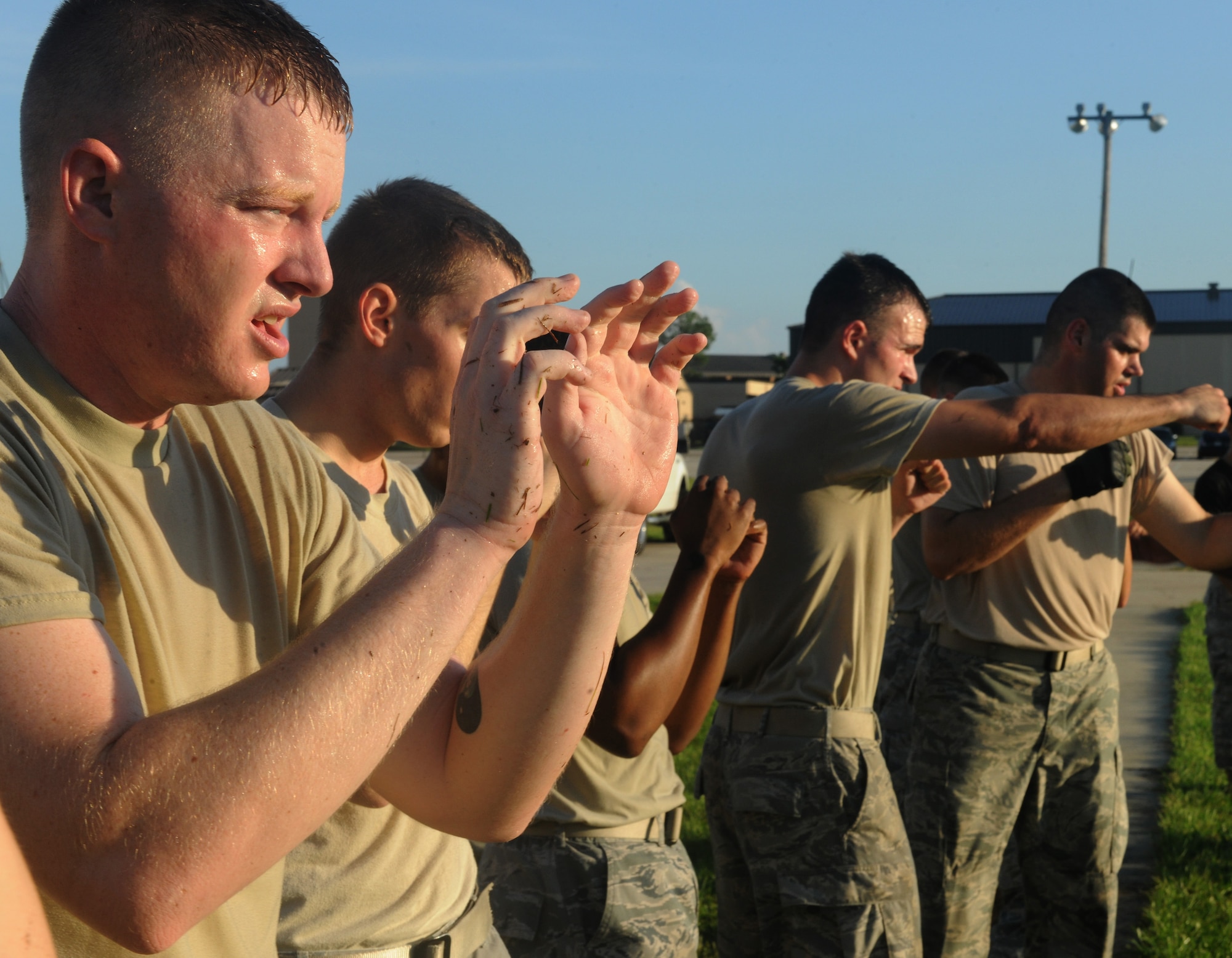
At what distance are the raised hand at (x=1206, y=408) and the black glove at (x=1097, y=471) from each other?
0.27 meters

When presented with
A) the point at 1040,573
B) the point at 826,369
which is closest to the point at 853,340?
the point at 826,369

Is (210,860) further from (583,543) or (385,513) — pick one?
(385,513)

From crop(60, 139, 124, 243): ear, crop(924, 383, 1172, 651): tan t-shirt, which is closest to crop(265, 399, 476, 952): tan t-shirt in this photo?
crop(60, 139, 124, 243): ear

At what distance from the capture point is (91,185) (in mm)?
1428

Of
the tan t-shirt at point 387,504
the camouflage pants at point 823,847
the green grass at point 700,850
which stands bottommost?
the green grass at point 700,850

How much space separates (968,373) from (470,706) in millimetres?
6252

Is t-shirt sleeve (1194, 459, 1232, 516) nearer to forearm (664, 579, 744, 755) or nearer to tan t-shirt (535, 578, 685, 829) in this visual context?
forearm (664, 579, 744, 755)

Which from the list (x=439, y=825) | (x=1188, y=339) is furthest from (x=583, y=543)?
(x=1188, y=339)

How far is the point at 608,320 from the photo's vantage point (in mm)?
1859

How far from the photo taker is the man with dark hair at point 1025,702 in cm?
453

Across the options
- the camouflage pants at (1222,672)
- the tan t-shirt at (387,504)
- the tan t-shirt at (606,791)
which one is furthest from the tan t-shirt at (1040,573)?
the tan t-shirt at (387,504)

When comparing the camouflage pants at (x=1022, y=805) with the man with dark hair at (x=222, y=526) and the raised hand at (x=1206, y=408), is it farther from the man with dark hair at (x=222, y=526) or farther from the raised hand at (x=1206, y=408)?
the man with dark hair at (x=222, y=526)

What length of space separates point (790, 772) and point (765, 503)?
2.96 ft

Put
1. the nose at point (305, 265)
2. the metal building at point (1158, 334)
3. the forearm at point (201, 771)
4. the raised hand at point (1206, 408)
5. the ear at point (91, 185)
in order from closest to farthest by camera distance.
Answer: the forearm at point (201, 771), the ear at point (91, 185), the nose at point (305, 265), the raised hand at point (1206, 408), the metal building at point (1158, 334)
